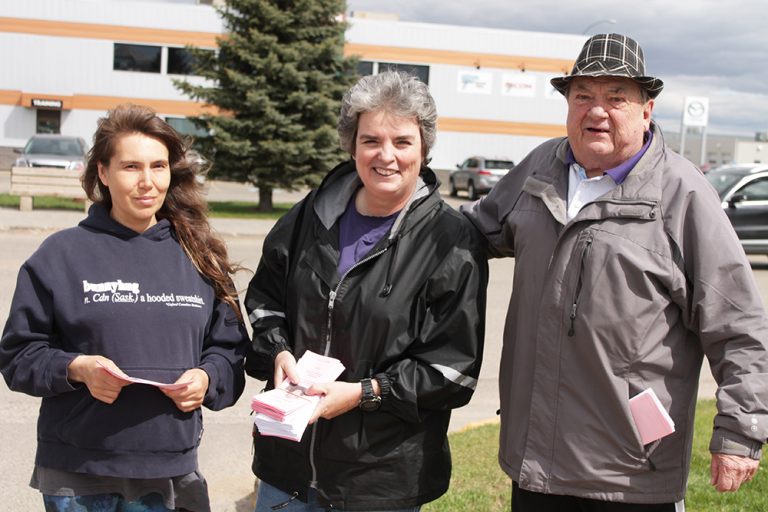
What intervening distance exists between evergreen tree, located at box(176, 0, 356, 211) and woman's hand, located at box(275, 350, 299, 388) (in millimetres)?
17931

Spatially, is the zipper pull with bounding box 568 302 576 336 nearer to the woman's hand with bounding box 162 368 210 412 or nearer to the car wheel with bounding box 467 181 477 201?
the woman's hand with bounding box 162 368 210 412

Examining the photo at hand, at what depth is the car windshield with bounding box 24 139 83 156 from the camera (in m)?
21.7

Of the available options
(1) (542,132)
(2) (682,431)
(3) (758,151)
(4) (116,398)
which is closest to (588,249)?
(2) (682,431)

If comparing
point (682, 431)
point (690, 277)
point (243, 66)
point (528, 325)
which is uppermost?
point (243, 66)

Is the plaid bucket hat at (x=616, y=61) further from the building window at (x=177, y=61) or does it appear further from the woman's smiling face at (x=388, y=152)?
the building window at (x=177, y=61)

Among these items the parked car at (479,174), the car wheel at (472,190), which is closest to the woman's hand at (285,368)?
the parked car at (479,174)

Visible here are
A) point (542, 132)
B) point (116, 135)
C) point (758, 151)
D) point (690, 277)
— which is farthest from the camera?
point (758, 151)

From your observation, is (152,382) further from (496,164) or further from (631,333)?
(496,164)

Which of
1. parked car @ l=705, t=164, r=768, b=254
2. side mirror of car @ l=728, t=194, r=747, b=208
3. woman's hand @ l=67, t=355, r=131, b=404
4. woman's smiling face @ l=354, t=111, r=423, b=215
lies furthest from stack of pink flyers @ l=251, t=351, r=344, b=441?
side mirror of car @ l=728, t=194, r=747, b=208

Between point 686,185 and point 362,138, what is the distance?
1.12 meters

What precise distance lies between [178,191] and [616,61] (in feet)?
5.55

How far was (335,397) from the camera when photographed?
2.69m

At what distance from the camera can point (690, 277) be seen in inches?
105

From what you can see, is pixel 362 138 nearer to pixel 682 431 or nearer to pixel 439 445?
pixel 439 445
